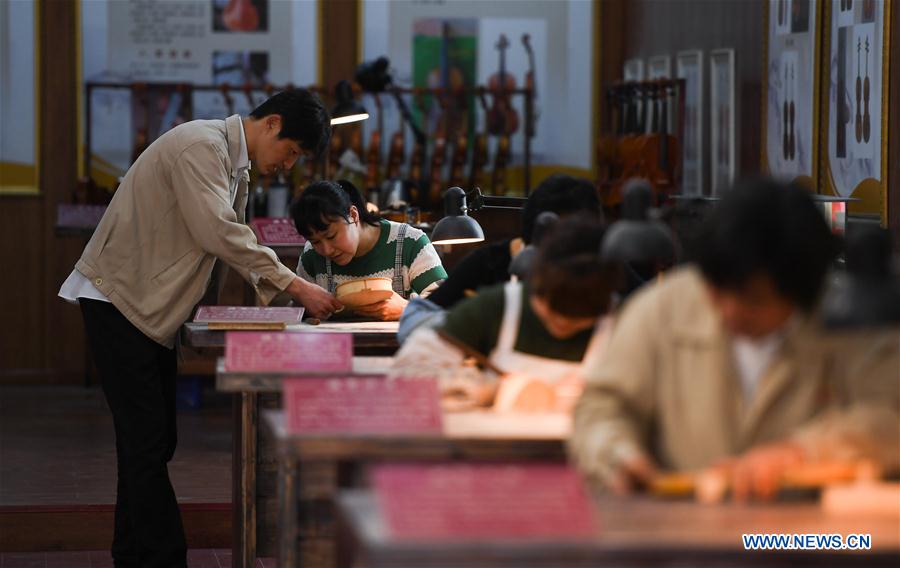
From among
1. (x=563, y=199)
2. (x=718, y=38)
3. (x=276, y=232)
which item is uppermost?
(x=718, y=38)

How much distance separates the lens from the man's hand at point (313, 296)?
193 inches

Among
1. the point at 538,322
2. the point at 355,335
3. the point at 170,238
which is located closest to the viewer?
the point at 538,322

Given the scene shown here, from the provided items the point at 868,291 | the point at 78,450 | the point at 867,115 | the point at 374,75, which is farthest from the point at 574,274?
the point at 374,75

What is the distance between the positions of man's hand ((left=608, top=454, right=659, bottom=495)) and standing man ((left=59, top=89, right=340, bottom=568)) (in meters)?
2.57

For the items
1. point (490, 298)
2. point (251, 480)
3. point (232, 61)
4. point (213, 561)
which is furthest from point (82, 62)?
point (490, 298)

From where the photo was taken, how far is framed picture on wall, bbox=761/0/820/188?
22.3 feet

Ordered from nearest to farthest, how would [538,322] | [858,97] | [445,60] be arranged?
[538,322] → [858,97] → [445,60]

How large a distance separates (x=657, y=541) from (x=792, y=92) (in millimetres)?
5242

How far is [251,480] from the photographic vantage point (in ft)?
15.7

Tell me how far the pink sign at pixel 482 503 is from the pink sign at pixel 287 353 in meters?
1.63

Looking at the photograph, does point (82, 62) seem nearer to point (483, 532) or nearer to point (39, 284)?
point (39, 284)

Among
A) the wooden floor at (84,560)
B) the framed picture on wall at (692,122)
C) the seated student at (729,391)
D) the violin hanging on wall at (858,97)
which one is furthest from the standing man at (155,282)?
the framed picture on wall at (692,122)

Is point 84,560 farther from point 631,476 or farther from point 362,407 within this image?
point 631,476

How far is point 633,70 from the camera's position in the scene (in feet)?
31.9
